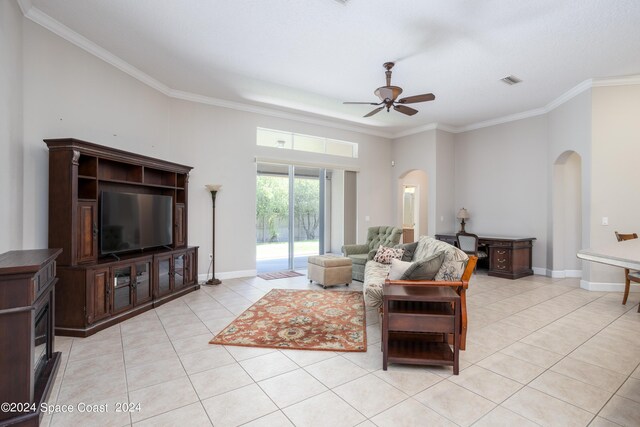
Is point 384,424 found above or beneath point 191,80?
beneath

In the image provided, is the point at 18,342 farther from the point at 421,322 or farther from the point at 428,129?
the point at 428,129

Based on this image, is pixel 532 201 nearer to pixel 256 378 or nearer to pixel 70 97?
pixel 256 378

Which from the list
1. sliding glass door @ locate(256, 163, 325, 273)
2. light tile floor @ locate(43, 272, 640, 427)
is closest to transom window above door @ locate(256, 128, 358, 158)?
sliding glass door @ locate(256, 163, 325, 273)

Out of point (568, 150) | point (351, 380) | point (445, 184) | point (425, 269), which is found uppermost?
point (568, 150)

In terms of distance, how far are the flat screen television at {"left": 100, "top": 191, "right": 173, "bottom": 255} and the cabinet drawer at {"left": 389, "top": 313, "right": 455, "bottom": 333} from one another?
3255 millimetres

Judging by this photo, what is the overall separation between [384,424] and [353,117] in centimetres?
585

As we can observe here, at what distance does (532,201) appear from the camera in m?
6.23

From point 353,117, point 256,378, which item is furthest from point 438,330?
point 353,117

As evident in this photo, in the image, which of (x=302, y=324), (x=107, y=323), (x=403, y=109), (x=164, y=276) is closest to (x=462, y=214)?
(x=403, y=109)

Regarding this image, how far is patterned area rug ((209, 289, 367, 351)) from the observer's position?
298cm

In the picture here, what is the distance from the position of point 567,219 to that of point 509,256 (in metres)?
1.39

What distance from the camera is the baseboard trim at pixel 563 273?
5.84 m

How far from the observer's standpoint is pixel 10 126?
9.28ft

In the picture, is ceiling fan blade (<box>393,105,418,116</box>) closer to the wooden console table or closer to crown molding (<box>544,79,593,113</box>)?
crown molding (<box>544,79,593,113</box>)
